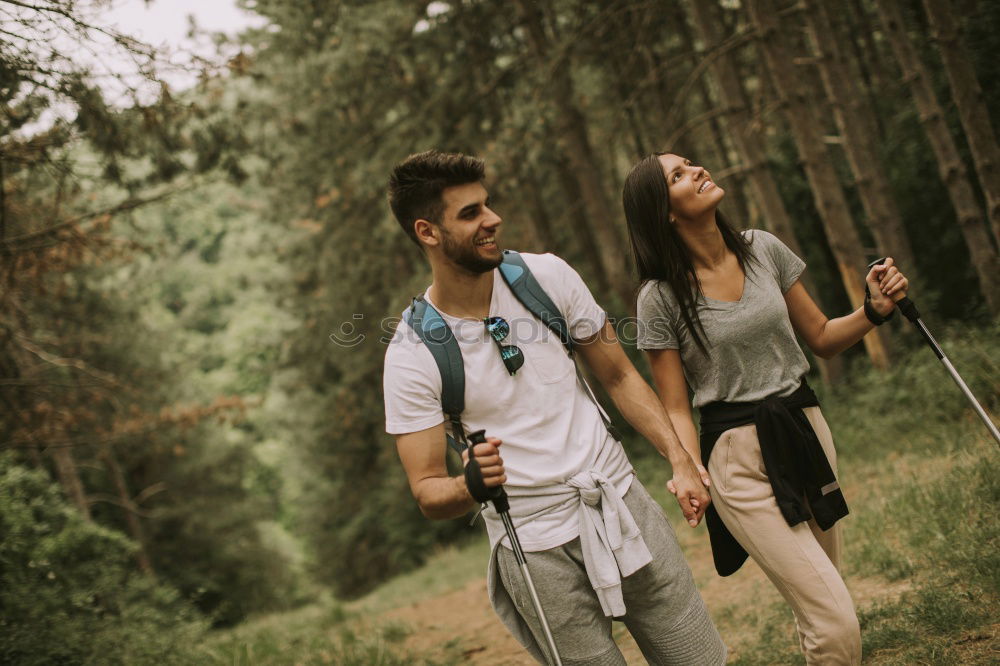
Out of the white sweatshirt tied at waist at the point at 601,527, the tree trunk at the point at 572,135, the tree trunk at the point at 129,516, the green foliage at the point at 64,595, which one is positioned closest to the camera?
the white sweatshirt tied at waist at the point at 601,527

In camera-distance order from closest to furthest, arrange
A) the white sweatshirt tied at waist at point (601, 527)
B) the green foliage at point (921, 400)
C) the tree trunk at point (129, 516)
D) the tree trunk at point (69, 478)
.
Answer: the white sweatshirt tied at waist at point (601, 527) → the green foliage at point (921, 400) → the tree trunk at point (69, 478) → the tree trunk at point (129, 516)

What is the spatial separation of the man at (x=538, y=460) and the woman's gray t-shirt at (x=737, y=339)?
268 mm

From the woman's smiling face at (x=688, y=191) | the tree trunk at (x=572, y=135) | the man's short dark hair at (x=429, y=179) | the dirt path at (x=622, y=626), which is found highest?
the tree trunk at (x=572, y=135)

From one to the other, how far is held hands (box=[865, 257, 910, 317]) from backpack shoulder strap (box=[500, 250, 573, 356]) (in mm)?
1190

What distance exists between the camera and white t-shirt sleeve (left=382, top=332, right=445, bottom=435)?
10.4ft

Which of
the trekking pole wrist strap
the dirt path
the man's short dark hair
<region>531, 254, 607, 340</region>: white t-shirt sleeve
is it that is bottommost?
the dirt path

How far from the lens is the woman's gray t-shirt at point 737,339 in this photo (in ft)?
11.3

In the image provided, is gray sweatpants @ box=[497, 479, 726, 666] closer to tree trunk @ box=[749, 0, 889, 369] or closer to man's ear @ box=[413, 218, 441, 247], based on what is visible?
man's ear @ box=[413, 218, 441, 247]

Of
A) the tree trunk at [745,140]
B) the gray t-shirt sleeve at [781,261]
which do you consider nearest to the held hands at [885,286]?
the gray t-shirt sleeve at [781,261]

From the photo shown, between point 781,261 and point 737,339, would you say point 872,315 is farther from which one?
point 737,339

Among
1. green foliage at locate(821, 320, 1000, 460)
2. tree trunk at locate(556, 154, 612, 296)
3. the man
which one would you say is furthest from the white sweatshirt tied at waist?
tree trunk at locate(556, 154, 612, 296)

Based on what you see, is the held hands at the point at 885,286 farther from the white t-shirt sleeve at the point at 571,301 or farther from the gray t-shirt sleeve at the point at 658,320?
the white t-shirt sleeve at the point at 571,301

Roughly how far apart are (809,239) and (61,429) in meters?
12.1

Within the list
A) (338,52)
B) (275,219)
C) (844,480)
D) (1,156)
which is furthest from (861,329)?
(275,219)
